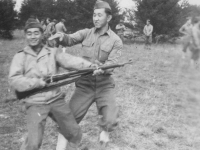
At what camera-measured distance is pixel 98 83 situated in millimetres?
3678

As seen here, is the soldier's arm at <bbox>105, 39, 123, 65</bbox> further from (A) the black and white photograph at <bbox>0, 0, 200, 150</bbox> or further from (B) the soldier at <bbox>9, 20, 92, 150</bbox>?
(B) the soldier at <bbox>9, 20, 92, 150</bbox>

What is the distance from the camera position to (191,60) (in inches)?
62.3

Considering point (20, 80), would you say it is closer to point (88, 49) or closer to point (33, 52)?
point (33, 52)

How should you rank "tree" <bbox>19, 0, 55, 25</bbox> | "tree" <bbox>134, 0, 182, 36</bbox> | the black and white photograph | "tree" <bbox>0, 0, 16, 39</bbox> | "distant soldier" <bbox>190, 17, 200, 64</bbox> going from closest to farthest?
1. "distant soldier" <bbox>190, 17, 200, 64</bbox>
2. the black and white photograph
3. "tree" <bbox>134, 0, 182, 36</bbox>
4. "tree" <bbox>0, 0, 16, 39</bbox>
5. "tree" <bbox>19, 0, 55, 25</bbox>

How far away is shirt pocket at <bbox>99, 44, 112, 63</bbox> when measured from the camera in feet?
12.3

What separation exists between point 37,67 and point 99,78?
958 millimetres

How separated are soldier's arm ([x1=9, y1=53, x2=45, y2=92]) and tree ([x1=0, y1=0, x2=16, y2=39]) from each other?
22.6 m

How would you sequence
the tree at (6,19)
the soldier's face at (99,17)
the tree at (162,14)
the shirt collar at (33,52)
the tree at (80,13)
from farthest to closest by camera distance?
the tree at (6,19) < the tree at (80,13) < the tree at (162,14) < the soldier's face at (99,17) < the shirt collar at (33,52)

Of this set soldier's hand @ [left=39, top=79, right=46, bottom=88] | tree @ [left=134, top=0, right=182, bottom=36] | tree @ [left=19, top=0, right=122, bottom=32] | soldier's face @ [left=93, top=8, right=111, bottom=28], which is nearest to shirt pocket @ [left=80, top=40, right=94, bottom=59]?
soldier's face @ [left=93, top=8, right=111, bottom=28]

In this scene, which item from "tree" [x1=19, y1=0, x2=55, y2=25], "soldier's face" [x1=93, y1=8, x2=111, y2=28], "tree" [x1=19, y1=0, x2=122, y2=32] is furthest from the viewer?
"tree" [x1=19, y1=0, x2=55, y2=25]

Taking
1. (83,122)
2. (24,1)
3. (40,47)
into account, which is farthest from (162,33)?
(24,1)

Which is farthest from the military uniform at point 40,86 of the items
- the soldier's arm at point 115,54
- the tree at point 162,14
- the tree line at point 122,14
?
the tree at point 162,14

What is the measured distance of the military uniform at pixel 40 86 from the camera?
9.53ft

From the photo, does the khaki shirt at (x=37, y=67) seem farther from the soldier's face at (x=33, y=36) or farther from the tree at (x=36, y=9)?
the tree at (x=36, y=9)
